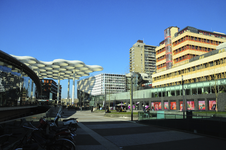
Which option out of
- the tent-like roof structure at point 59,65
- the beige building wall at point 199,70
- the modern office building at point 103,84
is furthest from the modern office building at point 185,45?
the modern office building at point 103,84

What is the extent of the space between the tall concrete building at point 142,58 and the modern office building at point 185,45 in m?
63.1

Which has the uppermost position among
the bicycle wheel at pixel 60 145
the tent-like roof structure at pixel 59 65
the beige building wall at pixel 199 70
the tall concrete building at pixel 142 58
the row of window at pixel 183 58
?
the tall concrete building at pixel 142 58

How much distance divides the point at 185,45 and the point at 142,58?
76.4m

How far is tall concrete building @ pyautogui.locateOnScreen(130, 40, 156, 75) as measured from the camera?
12666 centimetres

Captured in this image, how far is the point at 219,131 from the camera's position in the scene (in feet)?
33.9

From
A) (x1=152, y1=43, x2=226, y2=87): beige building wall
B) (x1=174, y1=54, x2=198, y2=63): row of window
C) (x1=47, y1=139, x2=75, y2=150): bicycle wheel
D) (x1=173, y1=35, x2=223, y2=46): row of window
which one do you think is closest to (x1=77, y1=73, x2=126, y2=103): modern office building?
(x1=174, y1=54, x2=198, y2=63): row of window

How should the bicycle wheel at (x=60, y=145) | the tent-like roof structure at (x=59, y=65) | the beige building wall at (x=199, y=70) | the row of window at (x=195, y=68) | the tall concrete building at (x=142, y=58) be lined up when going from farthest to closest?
the tall concrete building at (x=142, y=58)
the tent-like roof structure at (x=59, y=65)
the row of window at (x=195, y=68)
the beige building wall at (x=199, y=70)
the bicycle wheel at (x=60, y=145)

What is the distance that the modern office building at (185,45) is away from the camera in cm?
5147

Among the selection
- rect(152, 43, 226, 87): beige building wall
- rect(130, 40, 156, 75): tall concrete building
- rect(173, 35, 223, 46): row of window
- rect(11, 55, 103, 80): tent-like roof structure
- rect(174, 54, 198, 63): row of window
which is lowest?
rect(152, 43, 226, 87): beige building wall

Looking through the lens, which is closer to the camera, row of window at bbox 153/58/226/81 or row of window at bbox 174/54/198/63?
row of window at bbox 153/58/226/81

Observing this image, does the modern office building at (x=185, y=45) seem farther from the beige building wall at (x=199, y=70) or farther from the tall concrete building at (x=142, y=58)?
the tall concrete building at (x=142, y=58)

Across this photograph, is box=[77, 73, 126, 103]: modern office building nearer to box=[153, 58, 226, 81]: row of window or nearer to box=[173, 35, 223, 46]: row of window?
box=[153, 58, 226, 81]: row of window

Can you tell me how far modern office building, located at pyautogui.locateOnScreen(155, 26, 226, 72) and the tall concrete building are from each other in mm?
63128

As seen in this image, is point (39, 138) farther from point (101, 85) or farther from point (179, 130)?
point (101, 85)
